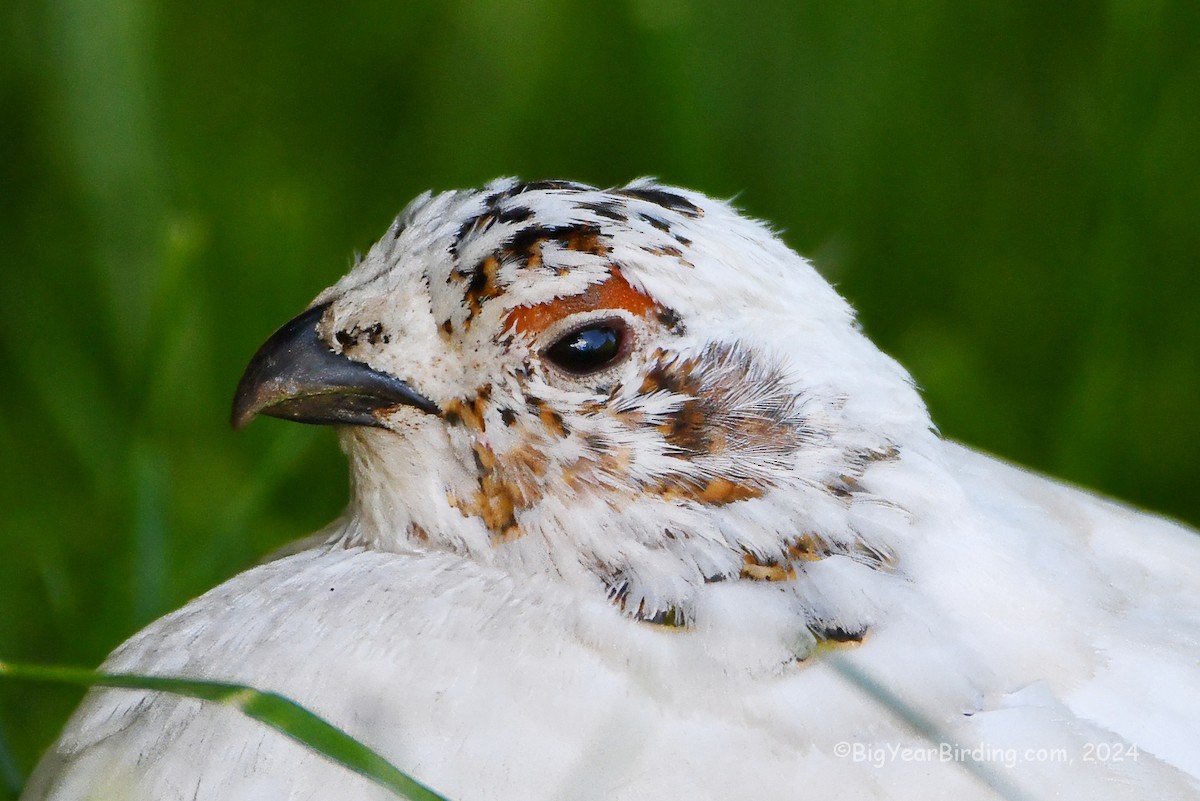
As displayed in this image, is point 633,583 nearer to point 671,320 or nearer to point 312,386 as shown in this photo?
point 671,320

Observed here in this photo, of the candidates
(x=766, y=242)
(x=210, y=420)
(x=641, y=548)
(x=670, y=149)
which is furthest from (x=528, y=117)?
(x=641, y=548)

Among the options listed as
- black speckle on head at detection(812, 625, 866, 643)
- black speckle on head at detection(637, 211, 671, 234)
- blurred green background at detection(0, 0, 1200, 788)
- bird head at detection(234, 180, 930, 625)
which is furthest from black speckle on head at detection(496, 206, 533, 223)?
blurred green background at detection(0, 0, 1200, 788)

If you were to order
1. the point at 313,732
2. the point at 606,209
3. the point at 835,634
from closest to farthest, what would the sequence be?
the point at 313,732
the point at 835,634
the point at 606,209

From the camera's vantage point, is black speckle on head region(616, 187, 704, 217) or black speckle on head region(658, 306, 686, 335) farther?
black speckle on head region(616, 187, 704, 217)

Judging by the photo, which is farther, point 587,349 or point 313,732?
point 587,349

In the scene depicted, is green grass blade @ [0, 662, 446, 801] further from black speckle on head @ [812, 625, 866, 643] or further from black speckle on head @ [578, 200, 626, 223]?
black speckle on head @ [578, 200, 626, 223]

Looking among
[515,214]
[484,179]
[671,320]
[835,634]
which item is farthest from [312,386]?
[484,179]

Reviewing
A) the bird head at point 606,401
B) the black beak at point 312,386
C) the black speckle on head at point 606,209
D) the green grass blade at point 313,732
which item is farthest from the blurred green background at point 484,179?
the green grass blade at point 313,732
